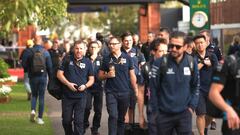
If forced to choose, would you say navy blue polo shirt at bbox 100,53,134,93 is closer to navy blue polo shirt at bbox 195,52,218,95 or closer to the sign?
navy blue polo shirt at bbox 195,52,218,95

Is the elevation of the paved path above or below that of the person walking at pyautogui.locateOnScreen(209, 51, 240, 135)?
below

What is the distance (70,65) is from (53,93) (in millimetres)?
561

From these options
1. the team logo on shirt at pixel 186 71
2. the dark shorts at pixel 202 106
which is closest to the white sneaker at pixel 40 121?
the dark shorts at pixel 202 106

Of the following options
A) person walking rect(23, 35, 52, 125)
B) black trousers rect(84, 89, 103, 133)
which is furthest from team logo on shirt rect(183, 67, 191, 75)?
person walking rect(23, 35, 52, 125)

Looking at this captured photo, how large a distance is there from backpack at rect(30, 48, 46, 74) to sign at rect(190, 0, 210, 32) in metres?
5.12

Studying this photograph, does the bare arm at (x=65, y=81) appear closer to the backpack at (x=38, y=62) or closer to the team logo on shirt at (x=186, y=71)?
the team logo on shirt at (x=186, y=71)

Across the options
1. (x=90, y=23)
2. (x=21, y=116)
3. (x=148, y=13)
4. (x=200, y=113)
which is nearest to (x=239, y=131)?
(x=200, y=113)

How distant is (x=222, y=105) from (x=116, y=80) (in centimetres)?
500

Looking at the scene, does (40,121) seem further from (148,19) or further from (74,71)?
(148,19)

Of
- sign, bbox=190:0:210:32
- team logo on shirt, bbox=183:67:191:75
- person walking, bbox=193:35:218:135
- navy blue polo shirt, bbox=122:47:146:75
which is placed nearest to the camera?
team logo on shirt, bbox=183:67:191:75

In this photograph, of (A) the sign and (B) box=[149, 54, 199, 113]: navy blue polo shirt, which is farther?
(A) the sign

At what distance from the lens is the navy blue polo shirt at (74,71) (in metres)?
12.0

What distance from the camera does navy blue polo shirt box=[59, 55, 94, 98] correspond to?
1202 centimetres

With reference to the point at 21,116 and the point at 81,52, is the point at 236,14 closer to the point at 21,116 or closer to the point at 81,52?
the point at 21,116
